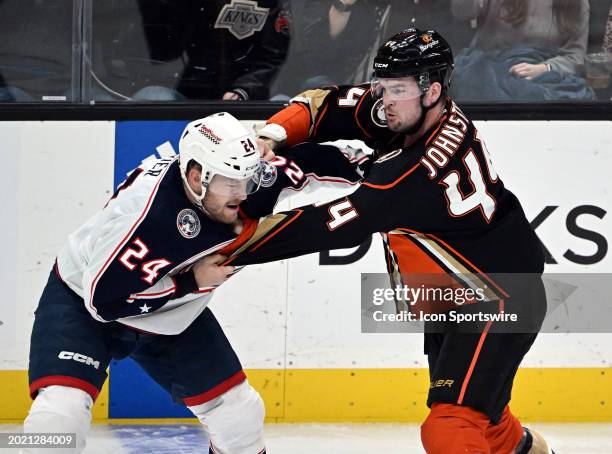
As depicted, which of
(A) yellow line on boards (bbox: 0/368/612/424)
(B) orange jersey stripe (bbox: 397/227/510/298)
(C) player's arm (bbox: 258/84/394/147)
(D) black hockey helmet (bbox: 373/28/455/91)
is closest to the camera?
(D) black hockey helmet (bbox: 373/28/455/91)

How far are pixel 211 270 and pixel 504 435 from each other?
1.15 metres

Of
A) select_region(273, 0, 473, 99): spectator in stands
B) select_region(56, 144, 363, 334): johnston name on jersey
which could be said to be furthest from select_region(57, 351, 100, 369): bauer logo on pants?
select_region(273, 0, 473, 99): spectator in stands

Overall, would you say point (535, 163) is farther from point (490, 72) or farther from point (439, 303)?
point (439, 303)

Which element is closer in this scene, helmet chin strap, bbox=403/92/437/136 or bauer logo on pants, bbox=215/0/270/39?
helmet chin strap, bbox=403/92/437/136

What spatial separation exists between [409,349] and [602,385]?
0.86m

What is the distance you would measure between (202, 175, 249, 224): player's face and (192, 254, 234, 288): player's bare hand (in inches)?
4.8

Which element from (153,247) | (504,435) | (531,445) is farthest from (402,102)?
(531,445)

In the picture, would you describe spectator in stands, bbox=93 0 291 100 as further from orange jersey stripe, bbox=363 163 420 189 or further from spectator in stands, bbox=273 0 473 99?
orange jersey stripe, bbox=363 163 420 189

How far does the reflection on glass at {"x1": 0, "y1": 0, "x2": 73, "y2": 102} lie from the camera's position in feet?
15.9

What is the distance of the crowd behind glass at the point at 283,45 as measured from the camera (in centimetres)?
488

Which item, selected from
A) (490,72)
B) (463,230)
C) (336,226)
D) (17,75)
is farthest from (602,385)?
(17,75)

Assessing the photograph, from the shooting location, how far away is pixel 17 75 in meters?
4.88

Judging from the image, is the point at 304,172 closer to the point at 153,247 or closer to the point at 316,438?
the point at 153,247

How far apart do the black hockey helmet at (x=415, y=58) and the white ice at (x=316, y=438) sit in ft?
5.71
